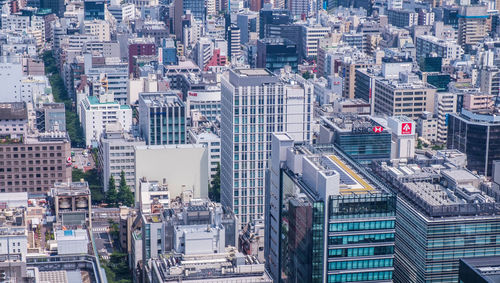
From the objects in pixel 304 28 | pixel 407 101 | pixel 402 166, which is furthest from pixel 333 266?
pixel 304 28

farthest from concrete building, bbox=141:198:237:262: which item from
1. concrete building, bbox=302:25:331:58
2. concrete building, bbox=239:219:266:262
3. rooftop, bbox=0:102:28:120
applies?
concrete building, bbox=302:25:331:58

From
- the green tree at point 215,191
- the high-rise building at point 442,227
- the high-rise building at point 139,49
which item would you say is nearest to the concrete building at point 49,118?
the green tree at point 215,191

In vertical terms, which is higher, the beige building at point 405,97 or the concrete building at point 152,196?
the beige building at point 405,97

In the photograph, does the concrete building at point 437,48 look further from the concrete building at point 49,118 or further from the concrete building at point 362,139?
the concrete building at point 362,139

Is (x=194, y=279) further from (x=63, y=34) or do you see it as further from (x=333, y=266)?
(x=63, y=34)

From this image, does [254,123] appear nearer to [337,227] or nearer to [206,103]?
[337,227]

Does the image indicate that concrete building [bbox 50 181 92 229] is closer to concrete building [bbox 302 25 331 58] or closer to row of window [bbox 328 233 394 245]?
row of window [bbox 328 233 394 245]
